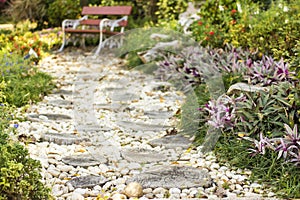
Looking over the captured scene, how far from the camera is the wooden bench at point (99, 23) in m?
8.65

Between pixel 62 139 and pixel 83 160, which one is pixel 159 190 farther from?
pixel 62 139

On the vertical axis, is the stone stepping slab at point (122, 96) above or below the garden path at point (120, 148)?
above

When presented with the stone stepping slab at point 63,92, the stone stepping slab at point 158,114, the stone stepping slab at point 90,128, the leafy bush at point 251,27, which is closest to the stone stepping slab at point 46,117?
the stone stepping slab at point 90,128

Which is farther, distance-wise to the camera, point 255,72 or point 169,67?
point 169,67

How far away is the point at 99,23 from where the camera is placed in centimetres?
906

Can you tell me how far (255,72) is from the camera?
4266mm

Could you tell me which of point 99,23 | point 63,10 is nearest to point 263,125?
point 99,23

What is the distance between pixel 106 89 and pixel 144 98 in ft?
2.27

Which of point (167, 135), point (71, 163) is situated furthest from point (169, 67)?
point (71, 163)

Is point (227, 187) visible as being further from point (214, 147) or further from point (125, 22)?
point (125, 22)

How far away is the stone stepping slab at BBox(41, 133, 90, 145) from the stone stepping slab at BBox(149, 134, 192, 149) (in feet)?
2.07

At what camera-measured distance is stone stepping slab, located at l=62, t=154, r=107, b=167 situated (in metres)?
3.29

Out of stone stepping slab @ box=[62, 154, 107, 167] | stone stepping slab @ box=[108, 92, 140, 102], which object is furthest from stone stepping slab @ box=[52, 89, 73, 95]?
stone stepping slab @ box=[62, 154, 107, 167]

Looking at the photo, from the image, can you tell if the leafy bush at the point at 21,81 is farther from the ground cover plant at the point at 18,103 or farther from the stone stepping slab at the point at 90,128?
the stone stepping slab at the point at 90,128
